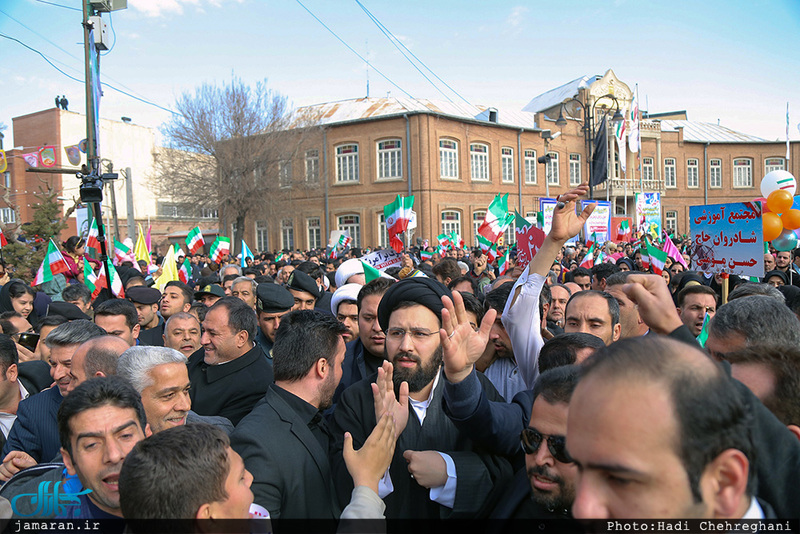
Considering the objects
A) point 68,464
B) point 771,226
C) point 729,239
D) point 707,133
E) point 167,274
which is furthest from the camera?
point 707,133

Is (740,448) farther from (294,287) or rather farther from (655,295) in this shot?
(294,287)

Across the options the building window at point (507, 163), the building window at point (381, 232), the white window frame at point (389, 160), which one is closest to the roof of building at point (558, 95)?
the building window at point (507, 163)

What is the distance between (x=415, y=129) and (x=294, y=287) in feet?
91.9

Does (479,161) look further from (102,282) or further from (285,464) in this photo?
(285,464)

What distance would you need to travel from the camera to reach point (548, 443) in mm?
1961

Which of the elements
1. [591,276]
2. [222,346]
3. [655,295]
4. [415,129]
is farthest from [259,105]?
[655,295]

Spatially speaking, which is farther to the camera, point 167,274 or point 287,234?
point 287,234

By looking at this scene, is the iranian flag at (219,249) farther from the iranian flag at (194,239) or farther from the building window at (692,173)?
the building window at (692,173)

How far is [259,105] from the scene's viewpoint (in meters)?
30.7

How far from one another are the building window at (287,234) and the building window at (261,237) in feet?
4.24

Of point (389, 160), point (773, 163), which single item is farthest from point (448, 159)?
point (773, 163)

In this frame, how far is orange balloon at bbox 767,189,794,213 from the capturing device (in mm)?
7535

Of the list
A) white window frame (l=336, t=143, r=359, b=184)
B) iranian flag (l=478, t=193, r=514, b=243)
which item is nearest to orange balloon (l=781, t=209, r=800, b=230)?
iranian flag (l=478, t=193, r=514, b=243)

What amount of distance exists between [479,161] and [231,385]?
33.1 metres
